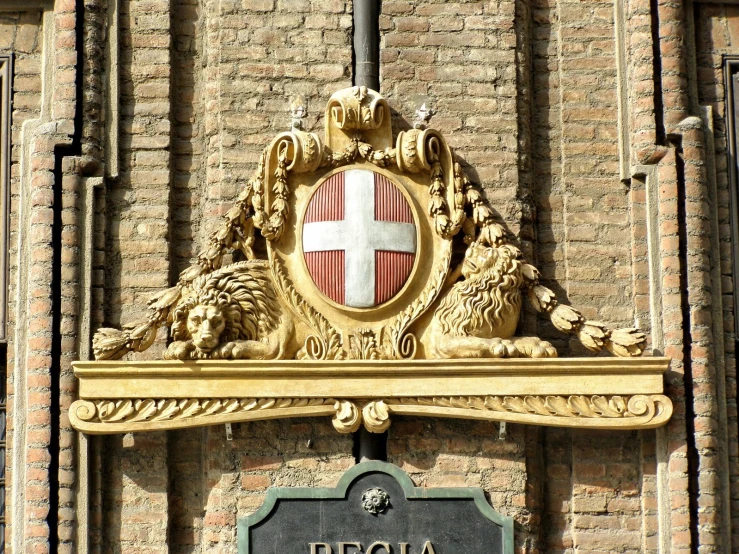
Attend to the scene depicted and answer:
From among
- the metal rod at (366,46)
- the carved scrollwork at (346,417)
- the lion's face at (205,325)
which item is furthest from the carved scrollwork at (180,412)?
→ the metal rod at (366,46)

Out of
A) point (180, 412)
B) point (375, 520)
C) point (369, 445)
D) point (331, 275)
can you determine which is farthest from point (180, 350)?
point (375, 520)

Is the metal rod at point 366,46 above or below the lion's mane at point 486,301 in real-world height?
above

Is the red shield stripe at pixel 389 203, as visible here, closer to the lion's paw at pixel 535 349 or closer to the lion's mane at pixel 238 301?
the lion's mane at pixel 238 301

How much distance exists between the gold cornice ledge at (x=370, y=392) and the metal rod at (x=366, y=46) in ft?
5.22

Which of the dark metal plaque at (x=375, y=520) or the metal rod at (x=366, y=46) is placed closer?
the dark metal plaque at (x=375, y=520)

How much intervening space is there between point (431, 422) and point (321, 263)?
100cm

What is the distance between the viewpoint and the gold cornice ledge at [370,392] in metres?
7.39

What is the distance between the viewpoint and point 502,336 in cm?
757

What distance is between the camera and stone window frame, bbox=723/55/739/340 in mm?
8039

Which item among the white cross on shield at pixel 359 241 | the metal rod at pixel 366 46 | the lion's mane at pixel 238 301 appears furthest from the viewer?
the metal rod at pixel 366 46

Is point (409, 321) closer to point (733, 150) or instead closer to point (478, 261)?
point (478, 261)

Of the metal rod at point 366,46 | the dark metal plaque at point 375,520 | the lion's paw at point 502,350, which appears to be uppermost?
the metal rod at point 366,46

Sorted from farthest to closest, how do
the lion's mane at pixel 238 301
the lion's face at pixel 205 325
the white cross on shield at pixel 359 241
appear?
the white cross on shield at pixel 359 241 < the lion's mane at pixel 238 301 < the lion's face at pixel 205 325

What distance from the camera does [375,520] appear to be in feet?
24.4
